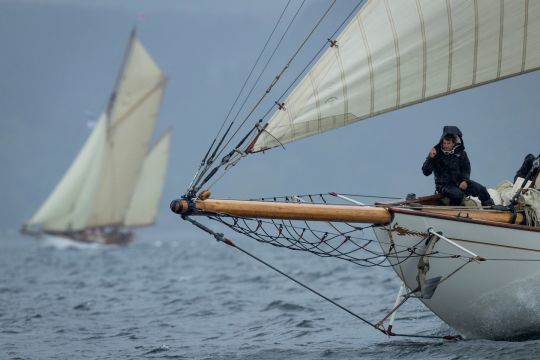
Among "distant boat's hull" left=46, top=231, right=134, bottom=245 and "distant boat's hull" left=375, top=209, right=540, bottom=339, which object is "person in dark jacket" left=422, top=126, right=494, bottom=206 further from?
"distant boat's hull" left=46, top=231, right=134, bottom=245

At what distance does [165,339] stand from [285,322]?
2.52m

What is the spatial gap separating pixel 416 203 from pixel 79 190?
5821cm

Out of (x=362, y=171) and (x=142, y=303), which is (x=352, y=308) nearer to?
(x=142, y=303)

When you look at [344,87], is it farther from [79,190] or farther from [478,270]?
[79,190]

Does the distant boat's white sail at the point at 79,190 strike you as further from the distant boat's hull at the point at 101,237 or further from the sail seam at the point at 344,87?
the sail seam at the point at 344,87

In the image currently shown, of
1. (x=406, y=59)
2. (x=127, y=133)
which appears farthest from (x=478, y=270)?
(x=127, y=133)

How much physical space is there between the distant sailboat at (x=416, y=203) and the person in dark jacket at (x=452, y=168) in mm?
348

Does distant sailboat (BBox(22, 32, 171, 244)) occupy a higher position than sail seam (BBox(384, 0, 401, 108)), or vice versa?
distant sailboat (BBox(22, 32, 171, 244))

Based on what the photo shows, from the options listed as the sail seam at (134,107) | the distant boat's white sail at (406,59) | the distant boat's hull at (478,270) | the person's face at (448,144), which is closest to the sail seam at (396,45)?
the distant boat's white sail at (406,59)

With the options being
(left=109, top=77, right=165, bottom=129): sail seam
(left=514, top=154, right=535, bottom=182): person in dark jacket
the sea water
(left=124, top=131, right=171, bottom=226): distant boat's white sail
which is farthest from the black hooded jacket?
(left=124, top=131, right=171, bottom=226): distant boat's white sail

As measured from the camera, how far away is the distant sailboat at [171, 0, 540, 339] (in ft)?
40.8

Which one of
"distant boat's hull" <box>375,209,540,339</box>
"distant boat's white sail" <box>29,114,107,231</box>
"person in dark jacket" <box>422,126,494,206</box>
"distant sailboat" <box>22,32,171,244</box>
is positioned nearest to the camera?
"distant boat's hull" <box>375,209,540,339</box>

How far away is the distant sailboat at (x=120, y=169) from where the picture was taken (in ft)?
229

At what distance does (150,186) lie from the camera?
73.3m
